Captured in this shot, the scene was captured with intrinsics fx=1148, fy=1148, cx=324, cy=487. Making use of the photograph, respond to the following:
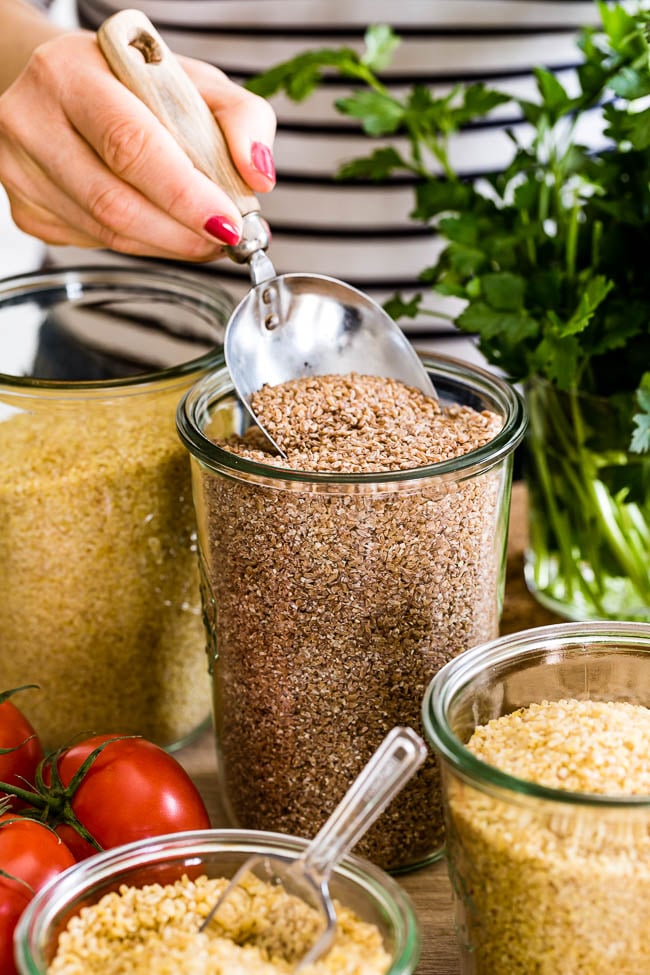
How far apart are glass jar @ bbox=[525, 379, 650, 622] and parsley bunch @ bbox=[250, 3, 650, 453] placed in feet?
0.12

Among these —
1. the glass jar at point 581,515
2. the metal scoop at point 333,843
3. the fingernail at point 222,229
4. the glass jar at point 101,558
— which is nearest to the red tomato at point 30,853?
the metal scoop at point 333,843

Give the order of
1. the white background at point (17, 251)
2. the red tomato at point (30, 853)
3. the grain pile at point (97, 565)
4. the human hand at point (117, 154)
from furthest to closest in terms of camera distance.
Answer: the white background at point (17, 251), the grain pile at point (97, 565), the human hand at point (117, 154), the red tomato at point (30, 853)

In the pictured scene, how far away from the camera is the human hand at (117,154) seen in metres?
0.83

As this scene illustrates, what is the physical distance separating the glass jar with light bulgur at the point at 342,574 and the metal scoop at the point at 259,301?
0.04 meters

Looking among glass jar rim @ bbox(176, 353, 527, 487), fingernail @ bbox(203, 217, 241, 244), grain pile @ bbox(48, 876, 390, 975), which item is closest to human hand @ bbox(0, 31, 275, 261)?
fingernail @ bbox(203, 217, 241, 244)

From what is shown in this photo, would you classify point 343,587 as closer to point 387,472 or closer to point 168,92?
point 387,472

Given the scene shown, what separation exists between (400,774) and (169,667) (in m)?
0.43

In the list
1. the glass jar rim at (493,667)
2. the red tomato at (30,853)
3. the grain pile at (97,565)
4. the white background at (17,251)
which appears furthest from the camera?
the white background at (17,251)

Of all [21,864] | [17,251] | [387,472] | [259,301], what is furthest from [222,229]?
[17,251]

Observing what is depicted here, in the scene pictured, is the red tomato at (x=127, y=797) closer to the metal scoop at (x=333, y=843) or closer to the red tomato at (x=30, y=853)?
the red tomato at (x=30, y=853)

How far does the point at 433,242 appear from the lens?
55.4 inches

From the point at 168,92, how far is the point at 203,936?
60 centimetres

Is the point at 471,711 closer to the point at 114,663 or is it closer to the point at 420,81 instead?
the point at 114,663

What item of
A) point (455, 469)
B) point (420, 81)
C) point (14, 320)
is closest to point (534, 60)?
point (420, 81)
